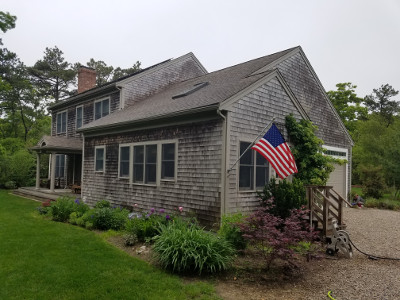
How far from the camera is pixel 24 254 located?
20.8 ft

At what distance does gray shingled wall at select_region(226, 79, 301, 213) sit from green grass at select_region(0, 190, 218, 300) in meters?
3.27

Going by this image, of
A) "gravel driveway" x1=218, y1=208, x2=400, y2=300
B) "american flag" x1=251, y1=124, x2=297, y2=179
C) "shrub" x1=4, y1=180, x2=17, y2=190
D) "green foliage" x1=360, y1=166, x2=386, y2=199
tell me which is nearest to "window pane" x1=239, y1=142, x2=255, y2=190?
"american flag" x1=251, y1=124, x2=297, y2=179

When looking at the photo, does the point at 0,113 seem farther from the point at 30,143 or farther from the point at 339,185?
the point at 339,185

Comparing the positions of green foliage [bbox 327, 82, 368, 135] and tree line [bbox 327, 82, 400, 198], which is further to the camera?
green foliage [bbox 327, 82, 368, 135]

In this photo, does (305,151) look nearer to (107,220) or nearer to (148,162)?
(148,162)

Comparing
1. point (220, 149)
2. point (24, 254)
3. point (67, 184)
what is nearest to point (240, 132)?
point (220, 149)

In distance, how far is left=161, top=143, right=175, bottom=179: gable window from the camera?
9.47 meters

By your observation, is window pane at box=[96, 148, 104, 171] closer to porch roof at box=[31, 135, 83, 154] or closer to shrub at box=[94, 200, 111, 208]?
shrub at box=[94, 200, 111, 208]

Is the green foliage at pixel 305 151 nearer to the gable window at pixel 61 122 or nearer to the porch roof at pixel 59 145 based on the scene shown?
the porch roof at pixel 59 145

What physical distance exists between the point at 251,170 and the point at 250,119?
1524 mm

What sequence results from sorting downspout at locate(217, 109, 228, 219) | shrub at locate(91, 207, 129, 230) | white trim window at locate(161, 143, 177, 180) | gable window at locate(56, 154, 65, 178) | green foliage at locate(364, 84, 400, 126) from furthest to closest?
green foliage at locate(364, 84, 400, 126)
gable window at locate(56, 154, 65, 178)
white trim window at locate(161, 143, 177, 180)
shrub at locate(91, 207, 129, 230)
downspout at locate(217, 109, 228, 219)

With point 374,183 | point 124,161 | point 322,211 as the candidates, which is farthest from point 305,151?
point 374,183

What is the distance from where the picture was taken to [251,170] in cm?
878

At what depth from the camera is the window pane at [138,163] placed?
10.7m
